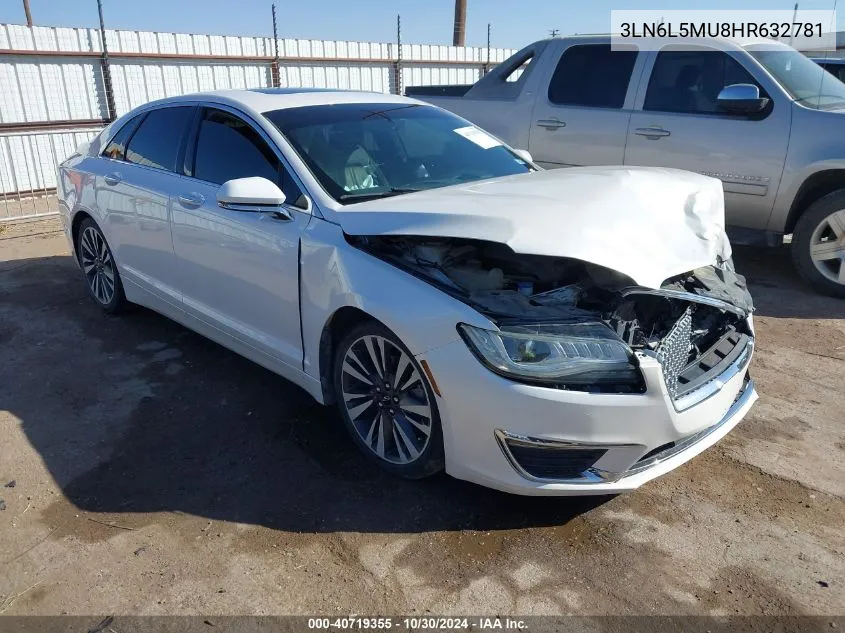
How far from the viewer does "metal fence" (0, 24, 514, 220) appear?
1105 cm

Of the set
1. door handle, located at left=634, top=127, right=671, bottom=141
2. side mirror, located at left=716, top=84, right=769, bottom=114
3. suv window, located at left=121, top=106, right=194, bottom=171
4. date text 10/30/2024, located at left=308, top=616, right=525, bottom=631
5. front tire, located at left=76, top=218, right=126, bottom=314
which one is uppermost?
side mirror, located at left=716, top=84, right=769, bottom=114

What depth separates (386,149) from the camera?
13.0ft

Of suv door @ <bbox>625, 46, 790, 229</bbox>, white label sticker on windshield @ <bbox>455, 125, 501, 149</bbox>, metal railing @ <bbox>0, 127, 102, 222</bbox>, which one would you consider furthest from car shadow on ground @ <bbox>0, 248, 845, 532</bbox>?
metal railing @ <bbox>0, 127, 102, 222</bbox>

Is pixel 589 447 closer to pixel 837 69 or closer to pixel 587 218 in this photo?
pixel 587 218

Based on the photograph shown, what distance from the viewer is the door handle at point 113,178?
16.3 ft

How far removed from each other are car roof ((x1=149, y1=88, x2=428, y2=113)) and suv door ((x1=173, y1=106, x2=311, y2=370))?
3.7 inches

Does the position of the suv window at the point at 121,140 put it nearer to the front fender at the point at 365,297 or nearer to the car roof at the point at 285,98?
the car roof at the point at 285,98

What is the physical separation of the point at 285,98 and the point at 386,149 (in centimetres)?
73

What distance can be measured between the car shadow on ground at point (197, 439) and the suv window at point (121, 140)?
1237 millimetres

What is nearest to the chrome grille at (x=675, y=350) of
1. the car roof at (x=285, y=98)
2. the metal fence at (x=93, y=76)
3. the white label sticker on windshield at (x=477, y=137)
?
the white label sticker on windshield at (x=477, y=137)

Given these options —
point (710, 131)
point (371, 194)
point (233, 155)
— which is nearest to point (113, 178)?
point (233, 155)

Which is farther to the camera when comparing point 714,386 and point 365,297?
point 365,297

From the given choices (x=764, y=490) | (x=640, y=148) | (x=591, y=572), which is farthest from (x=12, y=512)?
(x=640, y=148)

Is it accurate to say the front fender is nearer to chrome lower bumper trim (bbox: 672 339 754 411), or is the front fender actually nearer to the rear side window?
chrome lower bumper trim (bbox: 672 339 754 411)
